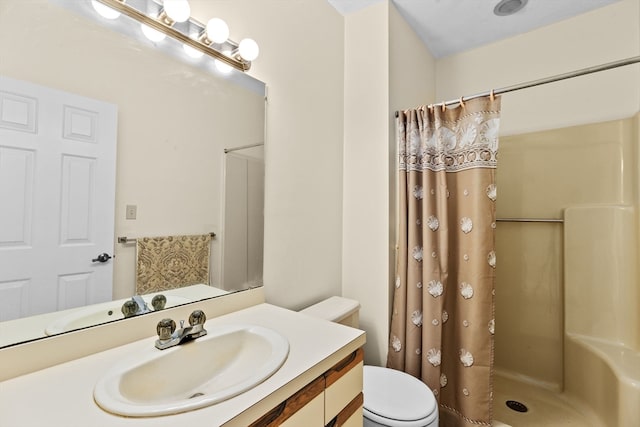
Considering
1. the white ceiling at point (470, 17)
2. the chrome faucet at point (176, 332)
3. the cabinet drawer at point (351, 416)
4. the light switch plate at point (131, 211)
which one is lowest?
the cabinet drawer at point (351, 416)

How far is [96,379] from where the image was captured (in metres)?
0.71

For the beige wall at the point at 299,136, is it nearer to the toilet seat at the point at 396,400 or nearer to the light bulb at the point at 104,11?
the light bulb at the point at 104,11

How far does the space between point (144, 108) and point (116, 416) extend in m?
0.85

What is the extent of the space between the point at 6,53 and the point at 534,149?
103 inches

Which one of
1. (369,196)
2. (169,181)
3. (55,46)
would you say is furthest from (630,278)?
(55,46)

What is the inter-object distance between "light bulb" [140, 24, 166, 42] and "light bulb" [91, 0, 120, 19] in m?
0.08

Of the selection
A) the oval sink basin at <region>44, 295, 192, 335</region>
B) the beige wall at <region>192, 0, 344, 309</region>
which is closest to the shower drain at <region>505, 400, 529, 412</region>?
the beige wall at <region>192, 0, 344, 309</region>

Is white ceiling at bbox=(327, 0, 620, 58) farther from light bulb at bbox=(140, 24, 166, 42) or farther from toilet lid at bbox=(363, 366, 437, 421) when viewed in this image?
toilet lid at bbox=(363, 366, 437, 421)

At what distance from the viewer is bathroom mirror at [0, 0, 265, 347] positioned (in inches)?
30.2

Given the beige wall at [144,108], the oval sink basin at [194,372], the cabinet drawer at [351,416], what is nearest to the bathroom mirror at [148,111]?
the beige wall at [144,108]

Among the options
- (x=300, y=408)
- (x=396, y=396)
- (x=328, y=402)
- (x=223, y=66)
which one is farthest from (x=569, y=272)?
(x=223, y=66)

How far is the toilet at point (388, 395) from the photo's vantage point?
45.6 inches

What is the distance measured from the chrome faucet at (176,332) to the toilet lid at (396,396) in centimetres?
77

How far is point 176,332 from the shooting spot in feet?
2.98
